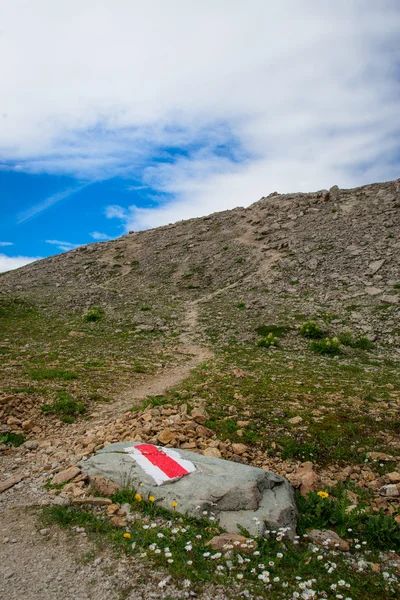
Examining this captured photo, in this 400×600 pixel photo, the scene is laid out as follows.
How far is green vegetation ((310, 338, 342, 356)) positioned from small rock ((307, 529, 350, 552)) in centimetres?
1766

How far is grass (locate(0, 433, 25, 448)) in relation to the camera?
10203 mm

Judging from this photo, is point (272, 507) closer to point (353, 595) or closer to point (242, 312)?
point (353, 595)

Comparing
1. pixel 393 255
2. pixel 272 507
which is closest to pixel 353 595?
pixel 272 507

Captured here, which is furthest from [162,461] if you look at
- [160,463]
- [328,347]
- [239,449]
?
[328,347]

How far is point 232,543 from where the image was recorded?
5.83 m

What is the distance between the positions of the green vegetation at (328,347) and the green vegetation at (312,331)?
1.76 metres

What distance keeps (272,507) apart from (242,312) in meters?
26.2

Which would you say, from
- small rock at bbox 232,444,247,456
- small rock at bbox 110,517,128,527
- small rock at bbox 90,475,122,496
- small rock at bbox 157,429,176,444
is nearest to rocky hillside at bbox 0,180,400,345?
small rock at bbox 232,444,247,456

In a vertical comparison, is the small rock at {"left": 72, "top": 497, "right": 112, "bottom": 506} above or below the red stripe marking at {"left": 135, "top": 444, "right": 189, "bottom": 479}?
below

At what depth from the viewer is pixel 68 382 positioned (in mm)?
15477

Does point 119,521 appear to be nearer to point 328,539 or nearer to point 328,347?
point 328,539

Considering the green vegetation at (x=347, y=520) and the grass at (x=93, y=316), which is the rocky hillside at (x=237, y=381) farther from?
the grass at (x=93, y=316)

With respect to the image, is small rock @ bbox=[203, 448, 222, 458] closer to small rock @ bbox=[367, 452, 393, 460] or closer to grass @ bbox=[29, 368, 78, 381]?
small rock @ bbox=[367, 452, 393, 460]

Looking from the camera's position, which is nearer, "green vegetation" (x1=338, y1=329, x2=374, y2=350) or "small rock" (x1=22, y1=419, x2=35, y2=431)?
"small rock" (x1=22, y1=419, x2=35, y2=431)
